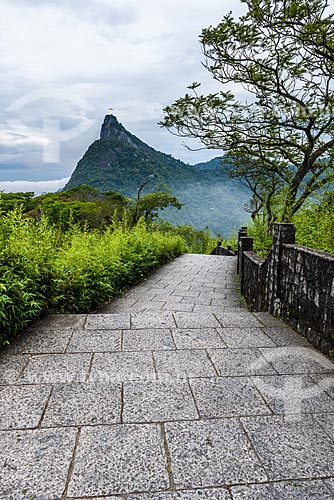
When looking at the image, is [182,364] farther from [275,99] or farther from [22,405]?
[275,99]

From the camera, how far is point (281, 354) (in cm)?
268

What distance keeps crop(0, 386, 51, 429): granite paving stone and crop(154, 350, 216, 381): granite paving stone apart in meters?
0.71

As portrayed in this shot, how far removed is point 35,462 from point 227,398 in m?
1.03

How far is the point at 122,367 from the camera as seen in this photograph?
7.78 feet

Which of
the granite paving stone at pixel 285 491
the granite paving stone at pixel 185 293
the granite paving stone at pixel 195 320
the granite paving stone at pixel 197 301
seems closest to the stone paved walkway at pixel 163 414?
the granite paving stone at pixel 285 491

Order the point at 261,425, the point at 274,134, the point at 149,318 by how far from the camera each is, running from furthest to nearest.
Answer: the point at 274,134
the point at 149,318
the point at 261,425

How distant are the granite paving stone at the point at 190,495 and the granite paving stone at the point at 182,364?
875mm

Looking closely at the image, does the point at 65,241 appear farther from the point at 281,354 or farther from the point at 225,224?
the point at 225,224

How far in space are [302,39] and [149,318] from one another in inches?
178

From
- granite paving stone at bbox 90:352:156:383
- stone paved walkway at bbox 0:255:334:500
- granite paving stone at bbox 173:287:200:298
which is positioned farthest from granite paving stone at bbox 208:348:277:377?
granite paving stone at bbox 173:287:200:298

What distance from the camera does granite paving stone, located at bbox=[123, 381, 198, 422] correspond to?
1.84 meters

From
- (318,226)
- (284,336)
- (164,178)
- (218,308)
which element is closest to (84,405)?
(284,336)

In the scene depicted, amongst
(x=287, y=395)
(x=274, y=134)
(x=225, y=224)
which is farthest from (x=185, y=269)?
(x=225, y=224)

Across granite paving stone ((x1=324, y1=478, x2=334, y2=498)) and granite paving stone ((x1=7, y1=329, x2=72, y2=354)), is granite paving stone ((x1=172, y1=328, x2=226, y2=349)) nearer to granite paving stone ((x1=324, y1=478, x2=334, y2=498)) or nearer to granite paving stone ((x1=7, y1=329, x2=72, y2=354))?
granite paving stone ((x1=7, y1=329, x2=72, y2=354))
